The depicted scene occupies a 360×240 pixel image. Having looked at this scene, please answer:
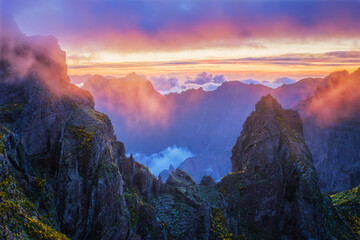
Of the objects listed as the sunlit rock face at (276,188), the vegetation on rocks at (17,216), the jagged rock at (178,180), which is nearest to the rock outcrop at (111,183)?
the vegetation on rocks at (17,216)

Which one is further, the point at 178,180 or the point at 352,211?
the point at 178,180

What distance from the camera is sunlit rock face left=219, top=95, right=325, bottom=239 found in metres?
72.6

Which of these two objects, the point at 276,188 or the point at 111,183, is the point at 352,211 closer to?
the point at 276,188

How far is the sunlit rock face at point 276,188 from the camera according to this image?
2857 inches

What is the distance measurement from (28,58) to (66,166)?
85.6 feet

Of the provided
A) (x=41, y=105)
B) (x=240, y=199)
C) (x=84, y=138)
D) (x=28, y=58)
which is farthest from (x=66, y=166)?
(x=240, y=199)

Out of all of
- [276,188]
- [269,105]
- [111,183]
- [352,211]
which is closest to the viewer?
→ [111,183]

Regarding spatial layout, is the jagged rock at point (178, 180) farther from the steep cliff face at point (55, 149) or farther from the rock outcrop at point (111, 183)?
the steep cliff face at point (55, 149)

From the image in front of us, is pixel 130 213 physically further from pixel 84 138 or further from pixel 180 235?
pixel 84 138

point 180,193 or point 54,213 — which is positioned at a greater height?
point 54,213

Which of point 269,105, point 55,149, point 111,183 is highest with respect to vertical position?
point 269,105

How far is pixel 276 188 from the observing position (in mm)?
77438

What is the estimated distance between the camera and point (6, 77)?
50281 millimetres

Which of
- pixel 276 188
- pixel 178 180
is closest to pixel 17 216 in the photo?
pixel 178 180
